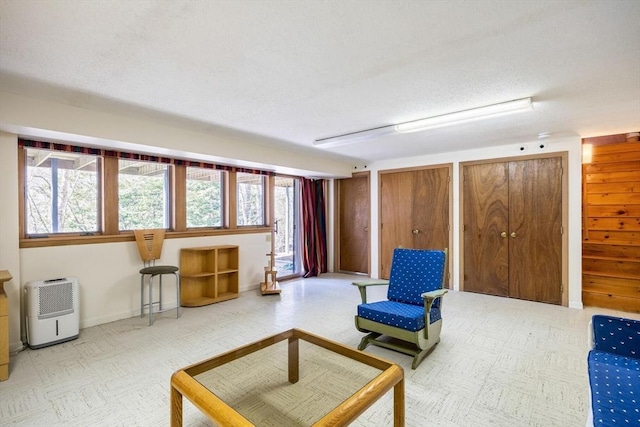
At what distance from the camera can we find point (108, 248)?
355 cm

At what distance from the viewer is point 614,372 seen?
5.02 feet

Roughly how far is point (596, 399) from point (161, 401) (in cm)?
244

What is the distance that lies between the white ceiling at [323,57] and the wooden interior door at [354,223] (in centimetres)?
313

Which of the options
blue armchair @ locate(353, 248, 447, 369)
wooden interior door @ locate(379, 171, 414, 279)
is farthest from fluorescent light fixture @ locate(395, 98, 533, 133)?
wooden interior door @ locate(379, 171, 414, 279)

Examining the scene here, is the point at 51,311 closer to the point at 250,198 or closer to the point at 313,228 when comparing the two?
the point at 250,198

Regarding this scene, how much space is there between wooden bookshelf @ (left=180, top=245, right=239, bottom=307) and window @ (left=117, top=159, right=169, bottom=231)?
61 centimetres

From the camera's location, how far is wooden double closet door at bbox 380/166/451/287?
5.15m

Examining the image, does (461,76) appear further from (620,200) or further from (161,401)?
(620,200)

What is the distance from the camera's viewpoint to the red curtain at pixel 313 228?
6.16 metres

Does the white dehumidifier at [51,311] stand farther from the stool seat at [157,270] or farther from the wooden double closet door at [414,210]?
the wooden double closet door at [414,210]

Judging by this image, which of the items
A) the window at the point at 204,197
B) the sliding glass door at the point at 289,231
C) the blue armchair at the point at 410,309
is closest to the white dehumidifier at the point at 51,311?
the window at the point at 204,197

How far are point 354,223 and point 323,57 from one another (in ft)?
15.3

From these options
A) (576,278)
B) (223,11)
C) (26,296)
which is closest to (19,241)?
(26,296)

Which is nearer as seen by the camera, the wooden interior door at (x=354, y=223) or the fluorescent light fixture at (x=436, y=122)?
the fluorescent light fixture at (x=436, y=122)
